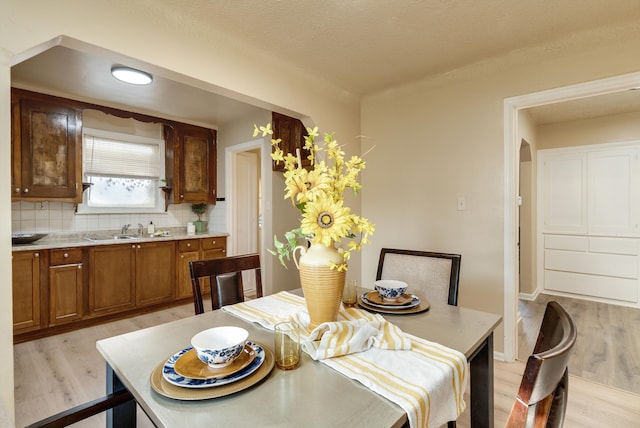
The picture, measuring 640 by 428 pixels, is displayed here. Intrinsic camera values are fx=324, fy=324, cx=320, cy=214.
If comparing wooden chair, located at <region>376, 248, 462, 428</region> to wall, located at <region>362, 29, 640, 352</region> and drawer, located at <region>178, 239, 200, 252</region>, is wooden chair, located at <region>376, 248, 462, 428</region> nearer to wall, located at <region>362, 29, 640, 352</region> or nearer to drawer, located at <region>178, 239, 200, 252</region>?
wall, located at <region>362, 29, 640, 352</region>

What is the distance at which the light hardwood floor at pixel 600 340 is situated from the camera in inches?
A: 90.1

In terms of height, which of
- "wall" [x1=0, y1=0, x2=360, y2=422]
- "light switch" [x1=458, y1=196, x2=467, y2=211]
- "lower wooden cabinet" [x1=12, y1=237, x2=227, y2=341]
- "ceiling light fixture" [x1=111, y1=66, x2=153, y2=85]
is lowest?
"lower wooden cabinet" [x1=12, y1=237, x2=227, y2=341]

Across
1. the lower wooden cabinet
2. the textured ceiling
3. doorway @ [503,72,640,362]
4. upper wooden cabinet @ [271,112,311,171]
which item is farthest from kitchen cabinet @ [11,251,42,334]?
doorway @ [503,72,640,362]

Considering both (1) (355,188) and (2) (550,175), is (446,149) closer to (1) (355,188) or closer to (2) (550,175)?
(1) (355,188)

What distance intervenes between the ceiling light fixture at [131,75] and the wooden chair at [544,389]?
10.3 feet

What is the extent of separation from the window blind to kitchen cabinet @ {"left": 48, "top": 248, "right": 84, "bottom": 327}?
3.39 ft

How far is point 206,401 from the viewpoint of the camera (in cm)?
75

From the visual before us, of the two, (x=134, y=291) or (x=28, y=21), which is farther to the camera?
(x=134, y=291)

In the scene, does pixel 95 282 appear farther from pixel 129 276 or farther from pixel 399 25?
pixel 399 25

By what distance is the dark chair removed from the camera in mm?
813

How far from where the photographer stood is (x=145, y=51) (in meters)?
1.74

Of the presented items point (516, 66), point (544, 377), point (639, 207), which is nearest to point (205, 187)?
point (516, 66)

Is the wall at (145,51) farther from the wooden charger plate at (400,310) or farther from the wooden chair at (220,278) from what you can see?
the wooden charger plate at (400,310)

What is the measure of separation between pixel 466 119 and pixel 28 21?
109 inches
